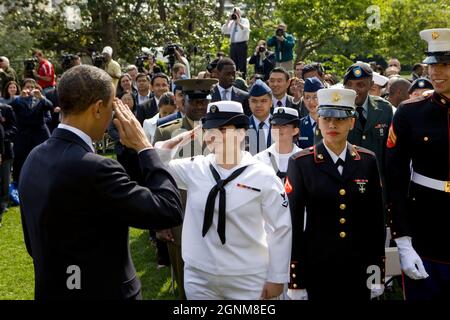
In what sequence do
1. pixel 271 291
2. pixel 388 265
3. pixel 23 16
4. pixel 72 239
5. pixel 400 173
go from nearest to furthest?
pixel 72 239, pixel 271 291, pixel 400 173, pixel 388 265, pixel 23 16

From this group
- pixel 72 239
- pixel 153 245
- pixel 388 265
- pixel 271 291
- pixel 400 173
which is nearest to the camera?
pixel 72 239

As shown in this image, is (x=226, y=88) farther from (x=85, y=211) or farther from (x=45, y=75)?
(x=45, y=75)

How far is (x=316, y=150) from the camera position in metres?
4.04

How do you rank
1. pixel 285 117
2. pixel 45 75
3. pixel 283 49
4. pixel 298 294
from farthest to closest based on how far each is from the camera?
1. pixel 45 75
2. pixel 283 49
3. pixel 285 117
4. pixel 298 294

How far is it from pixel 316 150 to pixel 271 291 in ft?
3.08

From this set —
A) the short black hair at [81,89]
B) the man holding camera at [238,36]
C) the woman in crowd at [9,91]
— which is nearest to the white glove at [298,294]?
the short black hair at [81,89]

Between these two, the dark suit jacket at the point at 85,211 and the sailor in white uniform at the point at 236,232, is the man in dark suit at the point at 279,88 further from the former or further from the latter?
the dark suit jacket at the point at 85,211

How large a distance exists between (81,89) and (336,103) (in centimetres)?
192

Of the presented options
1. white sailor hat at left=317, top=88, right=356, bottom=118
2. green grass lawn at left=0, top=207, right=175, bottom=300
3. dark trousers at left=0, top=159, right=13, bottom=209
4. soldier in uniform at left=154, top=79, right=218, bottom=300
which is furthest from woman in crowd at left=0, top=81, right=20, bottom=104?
white sailor hat at left=317, top=88, right=356, bottom=118

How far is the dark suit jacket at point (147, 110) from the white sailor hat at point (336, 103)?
18.5 ft

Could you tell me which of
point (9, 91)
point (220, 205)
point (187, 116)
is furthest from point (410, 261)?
point (9, 91)

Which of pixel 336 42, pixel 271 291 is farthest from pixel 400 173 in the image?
pixel 336 42

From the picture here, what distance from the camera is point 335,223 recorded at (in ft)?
12.6

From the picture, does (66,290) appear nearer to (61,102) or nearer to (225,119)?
(61,102)
